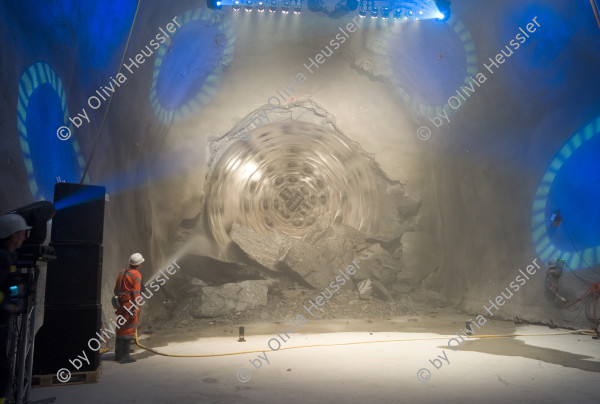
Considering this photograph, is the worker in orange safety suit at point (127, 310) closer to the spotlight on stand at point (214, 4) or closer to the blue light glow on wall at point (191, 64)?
the blue light glow on wall at point (191, 64)

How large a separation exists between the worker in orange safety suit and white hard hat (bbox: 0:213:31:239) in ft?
7.92

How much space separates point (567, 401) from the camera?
12.3ft

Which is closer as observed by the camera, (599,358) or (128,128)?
(599,358)

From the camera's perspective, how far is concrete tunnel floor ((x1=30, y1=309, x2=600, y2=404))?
3.94 metres

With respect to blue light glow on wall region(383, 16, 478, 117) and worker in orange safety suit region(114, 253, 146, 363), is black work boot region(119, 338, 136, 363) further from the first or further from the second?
blue light glow on wall region(383, 16, 478, 117)

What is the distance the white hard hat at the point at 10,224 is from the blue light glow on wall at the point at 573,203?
806cm

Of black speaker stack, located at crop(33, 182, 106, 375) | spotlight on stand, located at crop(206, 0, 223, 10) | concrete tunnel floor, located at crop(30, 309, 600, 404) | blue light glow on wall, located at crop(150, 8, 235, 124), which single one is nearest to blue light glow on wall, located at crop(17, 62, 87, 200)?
black speaker stack, located at crop(33, 182, 106, 375)

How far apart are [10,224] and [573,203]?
8.17 metres

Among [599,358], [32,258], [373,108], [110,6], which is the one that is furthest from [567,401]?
[373,108]

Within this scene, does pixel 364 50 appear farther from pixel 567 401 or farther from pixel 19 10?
pixel 567 401

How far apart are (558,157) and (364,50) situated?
4817 millimetres

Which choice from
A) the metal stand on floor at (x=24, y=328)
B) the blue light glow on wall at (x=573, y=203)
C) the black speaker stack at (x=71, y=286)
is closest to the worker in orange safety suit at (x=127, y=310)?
the black speaker stack at (x=71, y=286)

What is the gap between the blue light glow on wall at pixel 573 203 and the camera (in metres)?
7.38

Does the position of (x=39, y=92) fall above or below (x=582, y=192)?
above
